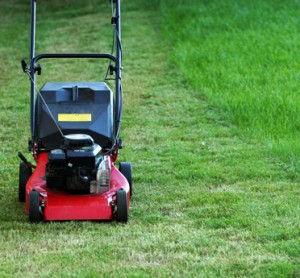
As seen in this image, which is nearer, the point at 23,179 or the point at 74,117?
the point at 74,117

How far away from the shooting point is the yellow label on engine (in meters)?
5.61

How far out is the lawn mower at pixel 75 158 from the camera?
17.1ft

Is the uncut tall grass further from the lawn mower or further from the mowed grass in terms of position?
the lawn mower

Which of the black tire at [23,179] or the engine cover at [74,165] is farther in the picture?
the black tire at [23,179]

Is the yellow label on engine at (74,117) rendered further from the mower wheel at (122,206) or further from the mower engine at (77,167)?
the mower wheel at (122,206)

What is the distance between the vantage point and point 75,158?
5176 millimetres

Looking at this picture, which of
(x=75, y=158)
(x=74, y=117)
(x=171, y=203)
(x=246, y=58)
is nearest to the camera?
(x=75, y=158)

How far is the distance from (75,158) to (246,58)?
5.74 metres

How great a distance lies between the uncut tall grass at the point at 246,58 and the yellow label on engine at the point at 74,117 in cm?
169

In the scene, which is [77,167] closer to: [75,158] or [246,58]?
[75,158]

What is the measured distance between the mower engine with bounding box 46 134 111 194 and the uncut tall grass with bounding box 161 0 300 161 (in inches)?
73.2

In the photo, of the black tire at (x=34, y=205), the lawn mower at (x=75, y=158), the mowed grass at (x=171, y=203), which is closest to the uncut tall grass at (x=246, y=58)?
the mowed grass at (x=171, y=203)

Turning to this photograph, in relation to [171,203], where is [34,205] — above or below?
above

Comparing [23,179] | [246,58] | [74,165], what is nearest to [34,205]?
[74,165]
